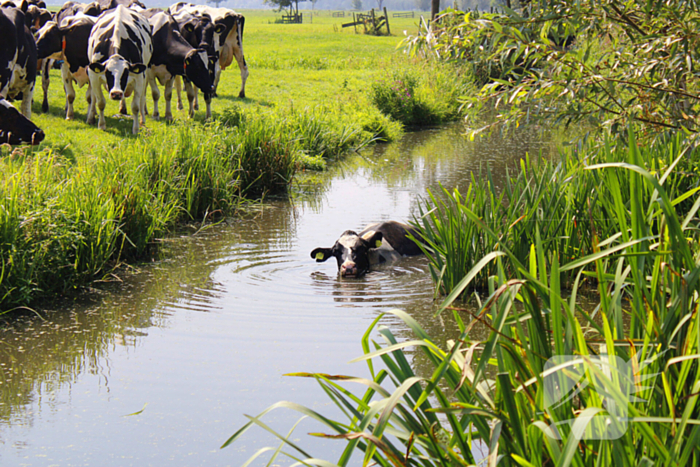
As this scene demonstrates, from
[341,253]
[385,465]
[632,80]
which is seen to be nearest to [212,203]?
[341,253]

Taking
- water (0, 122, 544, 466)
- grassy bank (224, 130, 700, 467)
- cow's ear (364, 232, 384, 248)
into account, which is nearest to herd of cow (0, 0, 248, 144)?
water (0, 122, 544, 466)

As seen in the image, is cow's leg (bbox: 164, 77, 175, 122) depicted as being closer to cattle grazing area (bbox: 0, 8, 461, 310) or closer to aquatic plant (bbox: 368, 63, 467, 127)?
cattle grazing area (bbox: 0, 8, 461, 310)

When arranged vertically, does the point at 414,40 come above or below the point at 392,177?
above

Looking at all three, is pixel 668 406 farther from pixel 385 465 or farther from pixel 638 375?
pixel 385 465

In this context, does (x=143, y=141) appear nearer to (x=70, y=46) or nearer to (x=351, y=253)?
(x=351, y=253)

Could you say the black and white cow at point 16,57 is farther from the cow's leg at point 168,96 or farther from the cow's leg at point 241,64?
the cow's leg at point 241,64

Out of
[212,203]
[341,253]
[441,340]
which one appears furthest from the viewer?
[212,203]

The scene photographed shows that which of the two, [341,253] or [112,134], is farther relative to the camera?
[112,134]

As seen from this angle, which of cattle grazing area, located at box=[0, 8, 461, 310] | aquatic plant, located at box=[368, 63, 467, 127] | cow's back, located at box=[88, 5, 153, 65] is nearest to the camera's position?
cattle grazing area, located at box=[0, 8, 461, 310]

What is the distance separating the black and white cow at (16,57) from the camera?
9.99m

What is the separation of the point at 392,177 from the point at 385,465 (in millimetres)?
8883

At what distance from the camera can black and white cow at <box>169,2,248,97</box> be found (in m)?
17.2

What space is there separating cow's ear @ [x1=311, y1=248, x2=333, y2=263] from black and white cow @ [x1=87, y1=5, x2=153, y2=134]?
5.96 meters

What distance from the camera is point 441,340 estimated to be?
4559mm
